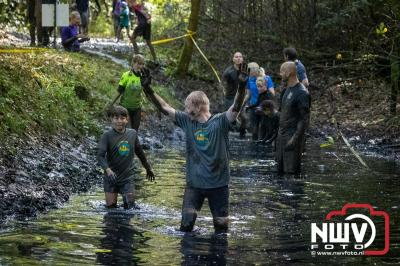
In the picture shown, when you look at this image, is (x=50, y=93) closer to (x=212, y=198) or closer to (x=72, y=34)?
(x=72, y=34)

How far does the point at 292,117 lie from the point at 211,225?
140 inches

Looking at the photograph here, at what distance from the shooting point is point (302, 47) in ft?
92.8

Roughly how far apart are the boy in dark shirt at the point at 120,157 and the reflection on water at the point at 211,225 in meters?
0.26

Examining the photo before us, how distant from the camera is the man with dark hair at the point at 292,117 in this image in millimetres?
12891

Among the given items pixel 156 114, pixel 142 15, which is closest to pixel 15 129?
pixel 156 114

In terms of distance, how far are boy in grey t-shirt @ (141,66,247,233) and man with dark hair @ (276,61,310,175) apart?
3.76 meters

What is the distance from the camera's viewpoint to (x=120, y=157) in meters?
11.3

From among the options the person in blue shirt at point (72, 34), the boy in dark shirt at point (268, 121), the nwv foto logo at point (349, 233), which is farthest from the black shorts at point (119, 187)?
the person in blue shirt at point (72, 34)

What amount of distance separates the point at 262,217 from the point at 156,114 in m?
11.9

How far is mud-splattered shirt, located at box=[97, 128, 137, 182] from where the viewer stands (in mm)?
11227

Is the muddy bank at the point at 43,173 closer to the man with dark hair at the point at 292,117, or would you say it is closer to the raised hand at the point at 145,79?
→ the raised hand at the point at 145,79

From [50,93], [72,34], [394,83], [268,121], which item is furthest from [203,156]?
[72,34]

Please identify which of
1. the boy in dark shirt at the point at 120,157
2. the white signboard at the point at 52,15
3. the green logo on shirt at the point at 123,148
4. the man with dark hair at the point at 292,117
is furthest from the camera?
the white signboard at the point at 52,15

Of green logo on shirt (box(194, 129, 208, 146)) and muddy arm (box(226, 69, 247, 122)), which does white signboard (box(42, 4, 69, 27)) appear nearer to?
green logo on shirt (box(194, 129, 208, 146))
